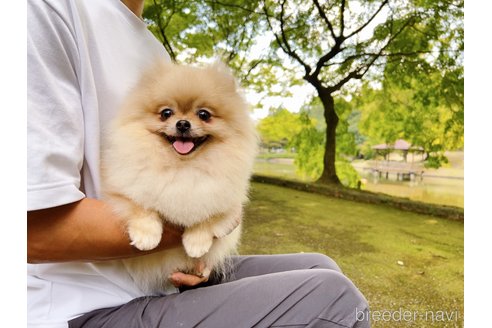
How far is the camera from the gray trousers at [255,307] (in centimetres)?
68

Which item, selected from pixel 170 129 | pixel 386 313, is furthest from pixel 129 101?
pixel 386 313

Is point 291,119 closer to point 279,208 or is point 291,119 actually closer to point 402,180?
point 279,208

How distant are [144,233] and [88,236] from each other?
0.35 ft

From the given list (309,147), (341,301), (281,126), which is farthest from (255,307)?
(309,147)

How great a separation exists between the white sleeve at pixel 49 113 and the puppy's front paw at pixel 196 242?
246 millimetres

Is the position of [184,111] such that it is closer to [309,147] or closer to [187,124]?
[187,124]

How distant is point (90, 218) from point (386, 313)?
1.41 metres

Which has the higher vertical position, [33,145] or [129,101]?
[129,101]

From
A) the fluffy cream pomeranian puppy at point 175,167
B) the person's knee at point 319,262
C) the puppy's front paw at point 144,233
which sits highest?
the fluffy cream pomeranian puppy at point 175,167

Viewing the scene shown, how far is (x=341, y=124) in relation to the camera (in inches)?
131

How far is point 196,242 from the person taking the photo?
0.78 metres

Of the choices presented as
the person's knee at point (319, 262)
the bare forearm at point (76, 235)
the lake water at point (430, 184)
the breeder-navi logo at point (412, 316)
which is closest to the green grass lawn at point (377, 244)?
the breeder-navi logo at point (412, 316)

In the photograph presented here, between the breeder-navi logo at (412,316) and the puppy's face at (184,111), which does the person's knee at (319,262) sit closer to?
the puppy's face at (184,111)
